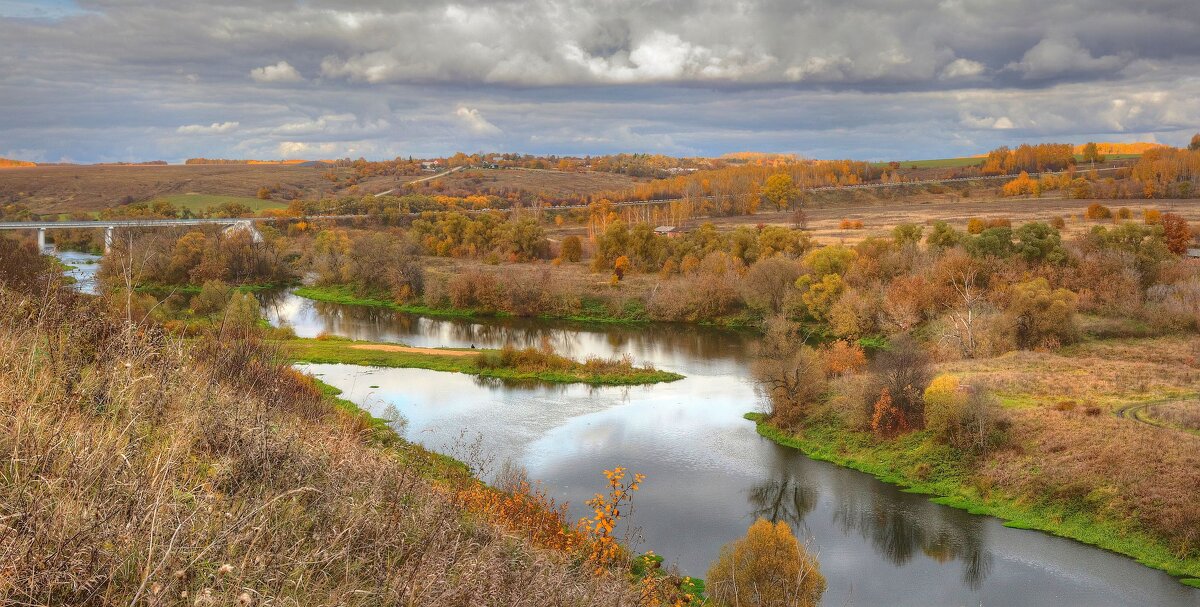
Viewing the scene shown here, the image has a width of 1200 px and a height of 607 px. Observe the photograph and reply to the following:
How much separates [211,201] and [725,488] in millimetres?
117771

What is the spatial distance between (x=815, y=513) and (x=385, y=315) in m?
41.2

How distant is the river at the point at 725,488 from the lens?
19.4m

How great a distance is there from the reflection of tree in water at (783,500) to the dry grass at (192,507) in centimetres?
1379

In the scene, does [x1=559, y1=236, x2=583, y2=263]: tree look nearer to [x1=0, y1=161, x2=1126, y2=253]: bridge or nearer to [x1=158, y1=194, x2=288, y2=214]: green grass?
[x1=0, y1=161, x2=1126, y2=253]: bridge

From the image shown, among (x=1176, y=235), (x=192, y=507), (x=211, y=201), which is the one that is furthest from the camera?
(x=211, y=201)

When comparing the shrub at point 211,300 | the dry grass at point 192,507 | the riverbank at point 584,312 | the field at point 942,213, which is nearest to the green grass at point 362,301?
the riverbank at point 584,312

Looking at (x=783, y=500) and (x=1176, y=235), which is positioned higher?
(x=1176, y=235)

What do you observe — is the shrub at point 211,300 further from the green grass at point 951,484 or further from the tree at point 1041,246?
the tree at point 1041,246

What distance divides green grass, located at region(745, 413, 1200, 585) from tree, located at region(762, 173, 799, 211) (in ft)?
287

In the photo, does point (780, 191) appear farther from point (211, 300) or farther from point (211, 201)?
point (211, 300)

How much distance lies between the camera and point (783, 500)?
79.2 ft

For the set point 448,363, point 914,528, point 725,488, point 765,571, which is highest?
point 765,571

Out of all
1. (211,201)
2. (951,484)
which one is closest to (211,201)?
(211,201)

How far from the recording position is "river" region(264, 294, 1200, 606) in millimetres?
19375
